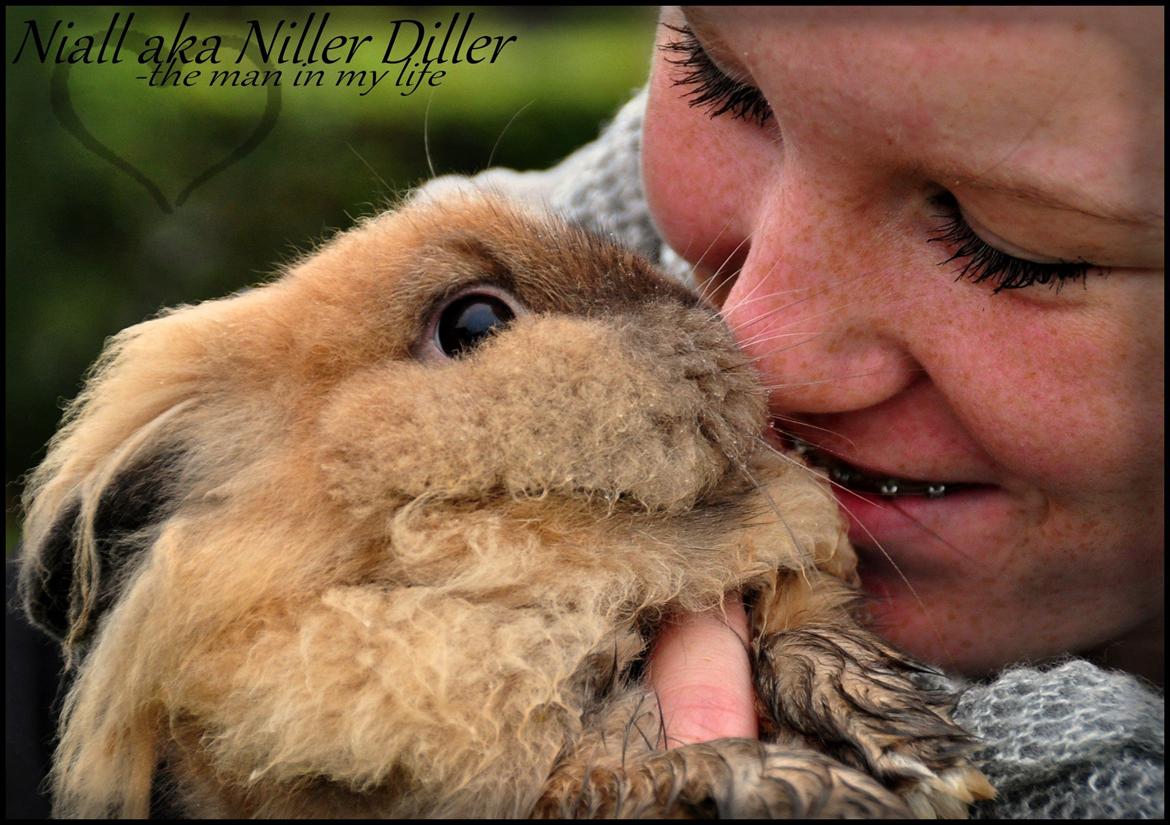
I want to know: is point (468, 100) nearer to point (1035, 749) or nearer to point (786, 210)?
point (786, 210)

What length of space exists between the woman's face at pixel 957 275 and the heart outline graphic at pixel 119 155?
10.0 ft

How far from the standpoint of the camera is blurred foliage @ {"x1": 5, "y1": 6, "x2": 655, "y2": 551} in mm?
5125

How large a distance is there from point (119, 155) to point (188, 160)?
379 mm

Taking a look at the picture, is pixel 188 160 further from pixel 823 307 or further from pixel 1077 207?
pixel 1077 207

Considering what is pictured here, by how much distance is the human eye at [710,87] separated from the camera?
2221mm

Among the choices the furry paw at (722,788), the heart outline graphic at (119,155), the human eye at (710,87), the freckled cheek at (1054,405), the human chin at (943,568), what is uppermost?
the heart outline graphic at (119,155)

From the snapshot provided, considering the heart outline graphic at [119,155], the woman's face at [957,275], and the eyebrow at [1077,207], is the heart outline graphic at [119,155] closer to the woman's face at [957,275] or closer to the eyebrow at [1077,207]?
the woman's face at [957,275]

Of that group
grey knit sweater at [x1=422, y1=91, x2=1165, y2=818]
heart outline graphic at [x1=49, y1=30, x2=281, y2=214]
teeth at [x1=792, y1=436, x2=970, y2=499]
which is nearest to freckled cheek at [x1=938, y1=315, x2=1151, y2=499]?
Answer: teeth at [x1=792, y1=436, x2=970, y2=499]

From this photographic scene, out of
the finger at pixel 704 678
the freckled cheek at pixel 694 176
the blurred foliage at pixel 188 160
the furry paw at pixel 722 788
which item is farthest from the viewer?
the blurred foliage at pixel 188 160

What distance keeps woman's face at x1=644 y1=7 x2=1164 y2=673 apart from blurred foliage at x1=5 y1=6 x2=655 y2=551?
3088 millimetres

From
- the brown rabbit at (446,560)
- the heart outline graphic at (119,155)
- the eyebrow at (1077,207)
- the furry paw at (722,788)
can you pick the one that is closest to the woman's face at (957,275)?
the eyebrow at (1077,207)

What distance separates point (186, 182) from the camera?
5375 millimetres

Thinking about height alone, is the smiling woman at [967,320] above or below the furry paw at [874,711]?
above

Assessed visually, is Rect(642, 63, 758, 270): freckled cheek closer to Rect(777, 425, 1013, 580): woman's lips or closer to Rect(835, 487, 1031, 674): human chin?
Rect(777, 425, 1013, 580): woman's lips
